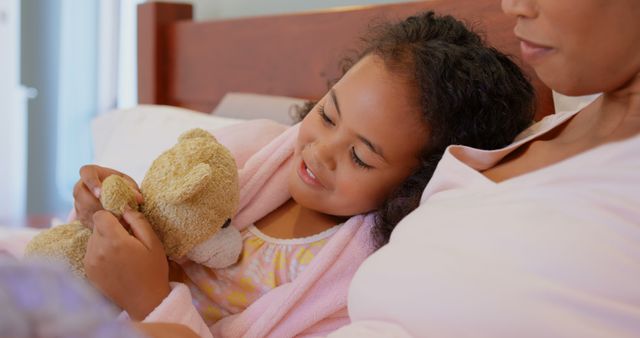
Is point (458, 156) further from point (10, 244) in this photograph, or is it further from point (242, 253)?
point (10, 244)

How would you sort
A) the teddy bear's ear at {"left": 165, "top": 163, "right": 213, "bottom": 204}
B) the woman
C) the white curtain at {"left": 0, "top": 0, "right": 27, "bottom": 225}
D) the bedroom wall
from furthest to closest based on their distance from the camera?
the white curtain at {"left": 0, "top": 0, "right": 27, "bottom": 225} < the bedroom wall < the teddy bear's ear at {"left": 165, "top": 163, "right": 213, "bottom": 204} < the woman

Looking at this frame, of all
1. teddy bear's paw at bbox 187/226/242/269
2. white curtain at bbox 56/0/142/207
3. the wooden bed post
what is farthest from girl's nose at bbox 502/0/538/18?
white curtain at bbox 56/0/142/207

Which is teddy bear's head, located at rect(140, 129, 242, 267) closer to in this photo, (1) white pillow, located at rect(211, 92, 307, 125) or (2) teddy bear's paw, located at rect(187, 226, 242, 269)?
(2) teddy bear's paw, located at rect(187, 226, 242, 269)

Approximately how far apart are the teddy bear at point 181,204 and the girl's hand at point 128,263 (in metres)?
Answer: 0.02

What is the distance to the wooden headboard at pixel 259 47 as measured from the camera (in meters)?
1.37

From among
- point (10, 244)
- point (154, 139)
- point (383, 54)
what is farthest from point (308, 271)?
point (154, 139)

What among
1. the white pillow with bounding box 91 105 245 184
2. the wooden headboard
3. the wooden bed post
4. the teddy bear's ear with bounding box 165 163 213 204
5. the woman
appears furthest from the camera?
the wooden bed post

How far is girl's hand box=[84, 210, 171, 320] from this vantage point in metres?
0.92

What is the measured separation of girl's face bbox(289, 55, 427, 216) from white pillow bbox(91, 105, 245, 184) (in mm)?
520

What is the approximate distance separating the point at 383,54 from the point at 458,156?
0.78ft

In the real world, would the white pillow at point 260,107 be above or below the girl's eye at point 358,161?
below

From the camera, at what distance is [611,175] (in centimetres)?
65

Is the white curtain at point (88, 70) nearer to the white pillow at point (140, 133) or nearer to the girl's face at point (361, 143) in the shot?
the white pillow at point (140, 133)

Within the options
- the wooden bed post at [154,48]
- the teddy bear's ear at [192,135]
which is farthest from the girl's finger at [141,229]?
the wooden bed post at [154,48]
